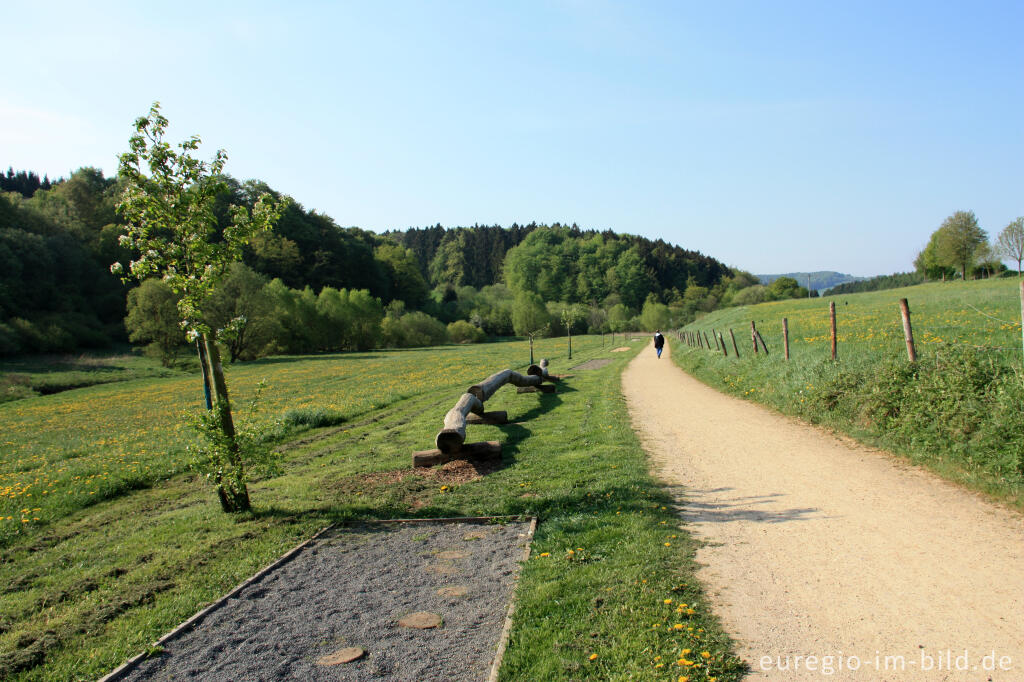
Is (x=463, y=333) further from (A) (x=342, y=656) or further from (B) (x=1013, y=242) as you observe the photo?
(A) (x=342, y=656)

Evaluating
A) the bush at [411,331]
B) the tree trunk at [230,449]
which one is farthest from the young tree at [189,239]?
the bush at [411,331]

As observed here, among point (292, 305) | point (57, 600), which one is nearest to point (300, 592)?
point (57, 600)

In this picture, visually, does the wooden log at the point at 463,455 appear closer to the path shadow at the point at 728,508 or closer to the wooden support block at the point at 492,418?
the path shadow at the point at 728,508

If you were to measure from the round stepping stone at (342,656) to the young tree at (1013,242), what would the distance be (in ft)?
281

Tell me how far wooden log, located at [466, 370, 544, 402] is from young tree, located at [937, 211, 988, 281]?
76.1 metres

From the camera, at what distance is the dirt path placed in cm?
359

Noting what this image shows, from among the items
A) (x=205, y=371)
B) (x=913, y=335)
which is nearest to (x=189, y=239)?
(x=205, y=371)

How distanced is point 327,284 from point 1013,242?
94582 mm

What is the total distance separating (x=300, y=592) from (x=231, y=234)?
4540 millimetres

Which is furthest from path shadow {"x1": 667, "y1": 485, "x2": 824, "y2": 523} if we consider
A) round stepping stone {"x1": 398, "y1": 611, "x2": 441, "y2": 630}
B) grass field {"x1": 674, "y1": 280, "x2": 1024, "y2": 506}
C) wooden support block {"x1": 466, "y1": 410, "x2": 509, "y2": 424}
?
wooden support block {"x1": 466, "y1": 410, "x2": 509, "y2": 424}

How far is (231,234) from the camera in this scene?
731 cm

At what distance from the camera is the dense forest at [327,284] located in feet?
176

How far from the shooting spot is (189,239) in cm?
704

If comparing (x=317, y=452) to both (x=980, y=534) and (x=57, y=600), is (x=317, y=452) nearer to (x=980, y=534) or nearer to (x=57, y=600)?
(x=57, y=600)
